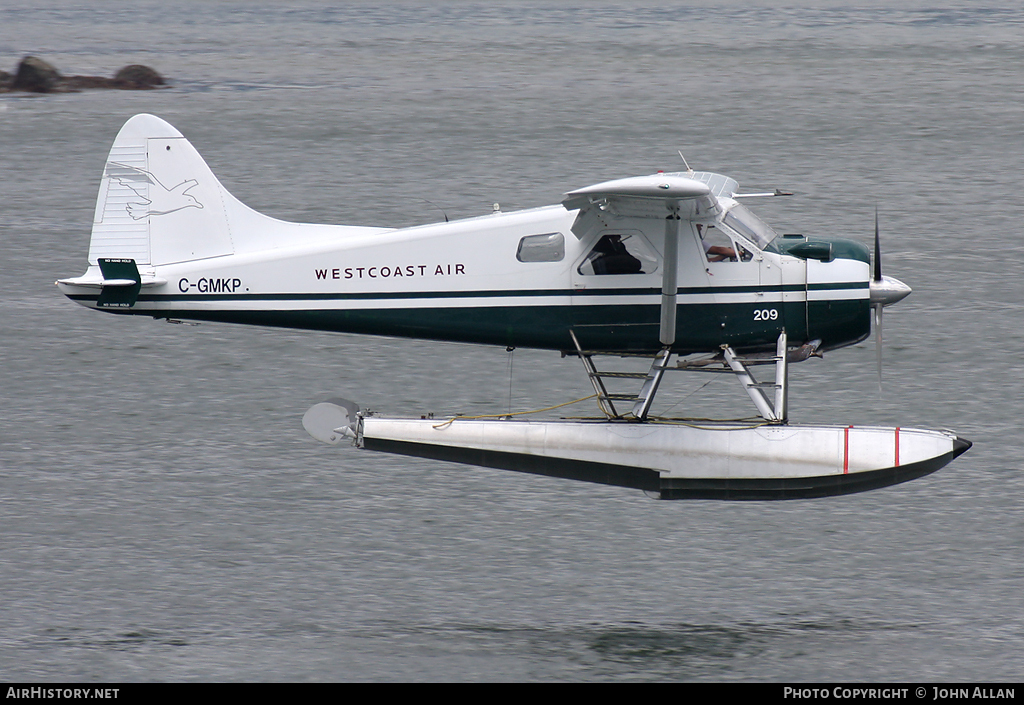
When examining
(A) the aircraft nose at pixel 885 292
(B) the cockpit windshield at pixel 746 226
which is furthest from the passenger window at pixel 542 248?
(A) the aircraft nose at pixel 885 292

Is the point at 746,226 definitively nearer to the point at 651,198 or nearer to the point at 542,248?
the point at 651,198

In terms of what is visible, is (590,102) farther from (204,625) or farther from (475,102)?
(204,625)

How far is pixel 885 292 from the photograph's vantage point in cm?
1386

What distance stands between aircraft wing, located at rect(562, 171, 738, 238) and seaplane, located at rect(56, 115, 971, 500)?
0.10 feet

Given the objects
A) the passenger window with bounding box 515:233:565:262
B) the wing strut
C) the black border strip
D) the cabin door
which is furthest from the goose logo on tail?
the wing strut

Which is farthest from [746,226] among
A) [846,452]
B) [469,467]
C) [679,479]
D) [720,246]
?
[469,467]

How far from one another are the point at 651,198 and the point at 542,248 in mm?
1635

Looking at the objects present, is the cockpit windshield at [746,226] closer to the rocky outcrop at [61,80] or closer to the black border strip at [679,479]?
the black border strip at [679,479]

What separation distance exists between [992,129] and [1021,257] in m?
10.9

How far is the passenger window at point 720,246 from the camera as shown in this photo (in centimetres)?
1380

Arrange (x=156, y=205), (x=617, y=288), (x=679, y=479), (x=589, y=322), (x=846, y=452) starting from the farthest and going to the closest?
(x=156, y=205)
(x=589, y=322)
(x=617, y=288)
(x=679, y=479)
(x=846, y=452)

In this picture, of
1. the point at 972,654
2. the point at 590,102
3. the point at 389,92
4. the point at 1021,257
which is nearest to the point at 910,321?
the point at 1021,257

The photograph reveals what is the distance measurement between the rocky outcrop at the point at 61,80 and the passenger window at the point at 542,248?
3239 cm

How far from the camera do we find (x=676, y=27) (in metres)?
53.3
